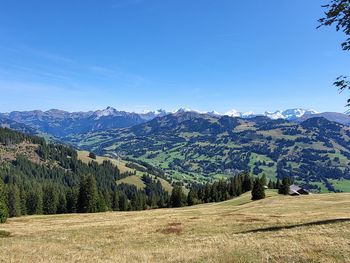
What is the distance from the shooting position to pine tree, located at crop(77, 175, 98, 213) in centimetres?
12081

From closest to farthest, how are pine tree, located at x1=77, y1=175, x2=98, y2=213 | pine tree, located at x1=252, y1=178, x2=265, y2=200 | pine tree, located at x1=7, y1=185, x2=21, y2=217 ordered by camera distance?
pine tree, located at x1=252, y1=178, x2=265, y2=200
pine tree, located at x1=77, y1=175, x2=98, y2=213
pine tree, located at x1=7, y1=185, x2=21, y2=217

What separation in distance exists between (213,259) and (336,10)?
21582 millimetres

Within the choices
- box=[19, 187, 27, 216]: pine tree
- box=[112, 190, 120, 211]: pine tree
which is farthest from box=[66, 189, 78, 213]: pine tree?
box=[112, 190, 120, 211]: pine tree

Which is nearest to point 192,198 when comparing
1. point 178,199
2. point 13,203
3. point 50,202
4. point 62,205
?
point 178,199

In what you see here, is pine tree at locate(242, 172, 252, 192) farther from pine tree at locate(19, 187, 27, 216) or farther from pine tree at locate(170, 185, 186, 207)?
pine tree at locate(19, 187, 27, 216)

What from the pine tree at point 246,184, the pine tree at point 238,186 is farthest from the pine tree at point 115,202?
the pine tree at point 246,184

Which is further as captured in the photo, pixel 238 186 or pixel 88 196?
pixel 238 186

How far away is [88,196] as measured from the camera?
121062 mm

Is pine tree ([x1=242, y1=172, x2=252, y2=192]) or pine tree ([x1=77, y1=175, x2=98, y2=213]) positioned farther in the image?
pine tree ([x1=242, y1=172, x2=252, y2=192])

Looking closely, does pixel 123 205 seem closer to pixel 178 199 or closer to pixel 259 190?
pixel 178 199

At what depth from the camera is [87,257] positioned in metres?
27.8

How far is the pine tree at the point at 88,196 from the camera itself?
396 ft

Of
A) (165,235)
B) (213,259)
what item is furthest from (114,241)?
(213,259)

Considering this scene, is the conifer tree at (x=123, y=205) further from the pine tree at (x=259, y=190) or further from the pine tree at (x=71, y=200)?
the pine tree at (x=259, y=190)
